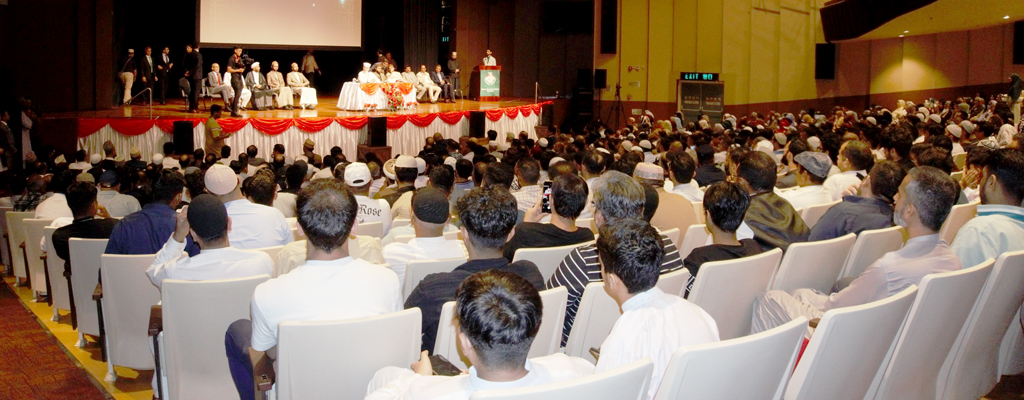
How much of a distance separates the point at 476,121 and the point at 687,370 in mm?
13315

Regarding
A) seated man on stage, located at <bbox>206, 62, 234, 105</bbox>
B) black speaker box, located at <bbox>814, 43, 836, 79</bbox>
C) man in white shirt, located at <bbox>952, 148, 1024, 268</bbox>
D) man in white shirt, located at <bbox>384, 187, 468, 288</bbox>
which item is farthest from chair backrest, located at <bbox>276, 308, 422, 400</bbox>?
black speaker box, located at <bbox>814, 43, 836, 79</bbox>

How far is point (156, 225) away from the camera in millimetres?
4105

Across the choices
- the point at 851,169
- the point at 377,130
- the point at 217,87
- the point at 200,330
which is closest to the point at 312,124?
the point at 377,130

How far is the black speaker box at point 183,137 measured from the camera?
38.0ft

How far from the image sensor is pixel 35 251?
5211 millimetres

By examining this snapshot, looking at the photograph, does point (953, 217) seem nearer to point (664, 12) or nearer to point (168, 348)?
point (168, 348)

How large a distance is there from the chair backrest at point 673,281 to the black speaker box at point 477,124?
12.3 meters

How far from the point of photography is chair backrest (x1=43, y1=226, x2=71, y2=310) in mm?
4699

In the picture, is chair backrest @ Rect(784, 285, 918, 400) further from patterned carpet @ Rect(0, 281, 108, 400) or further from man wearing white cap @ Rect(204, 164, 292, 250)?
patterned carpet @ Rect(0, 281, 108, 400)

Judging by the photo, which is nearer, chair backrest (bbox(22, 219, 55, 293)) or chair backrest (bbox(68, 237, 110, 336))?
chair backrest (bbox(68, 237, 110, 336))

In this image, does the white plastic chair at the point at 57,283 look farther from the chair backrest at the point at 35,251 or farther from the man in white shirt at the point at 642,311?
the man in white shirt at the point at 642,311

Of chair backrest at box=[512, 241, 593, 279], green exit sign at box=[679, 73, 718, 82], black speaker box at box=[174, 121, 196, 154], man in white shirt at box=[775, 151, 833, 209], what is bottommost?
chair backrest at box=[512, 241, 593, 279]

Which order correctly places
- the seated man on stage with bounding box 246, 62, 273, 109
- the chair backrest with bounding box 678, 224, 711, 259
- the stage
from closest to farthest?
1. the chair backrest with bounding box 678, 224, 711, 259
2. the stage
3. the seated man on stage with bounding box 246, 62, 273, 109

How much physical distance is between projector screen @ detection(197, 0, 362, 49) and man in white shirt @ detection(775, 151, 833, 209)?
12.9m
